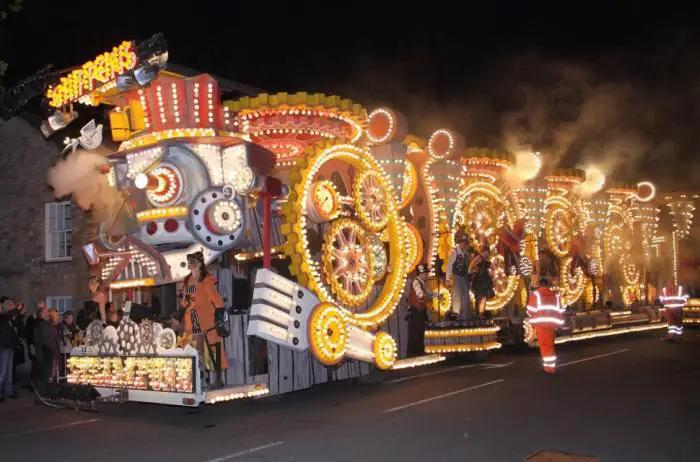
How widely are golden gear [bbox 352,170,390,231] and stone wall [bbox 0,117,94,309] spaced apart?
9.49 m

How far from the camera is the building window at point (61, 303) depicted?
58.8 ft

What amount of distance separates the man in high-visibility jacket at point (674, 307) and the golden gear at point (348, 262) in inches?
360

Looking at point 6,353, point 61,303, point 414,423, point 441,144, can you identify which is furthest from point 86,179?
point 61,303

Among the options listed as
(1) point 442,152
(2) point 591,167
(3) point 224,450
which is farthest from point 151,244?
(2) point 591,167

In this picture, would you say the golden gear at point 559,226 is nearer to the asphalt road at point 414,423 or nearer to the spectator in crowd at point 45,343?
the asphalt road at point 414,423

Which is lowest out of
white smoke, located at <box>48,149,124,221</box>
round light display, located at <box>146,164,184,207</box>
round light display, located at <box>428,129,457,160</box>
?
round light display, located at <box>146,164,184,207</box>

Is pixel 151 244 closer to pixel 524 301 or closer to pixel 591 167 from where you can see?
pixel 524 301

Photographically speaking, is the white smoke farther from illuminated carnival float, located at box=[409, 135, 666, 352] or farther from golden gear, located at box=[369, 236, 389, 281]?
illuminated carnival float, located at box=[409, 135, 666, 352]

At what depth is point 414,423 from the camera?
824 centimetres

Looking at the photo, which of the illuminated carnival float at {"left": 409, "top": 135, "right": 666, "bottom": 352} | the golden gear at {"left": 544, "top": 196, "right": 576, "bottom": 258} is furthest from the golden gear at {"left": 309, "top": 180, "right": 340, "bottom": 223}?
the golden gear at {"left": 544, "top": 196, "right": 576, "bottom": 258}

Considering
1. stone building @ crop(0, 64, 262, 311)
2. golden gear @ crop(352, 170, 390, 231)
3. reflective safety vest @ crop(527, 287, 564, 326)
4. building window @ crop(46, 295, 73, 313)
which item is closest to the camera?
golden gear @ crop(352, 170, 390, 231)

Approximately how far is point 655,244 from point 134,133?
16.3m

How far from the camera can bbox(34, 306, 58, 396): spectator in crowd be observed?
455 inches

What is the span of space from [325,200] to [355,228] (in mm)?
1031
